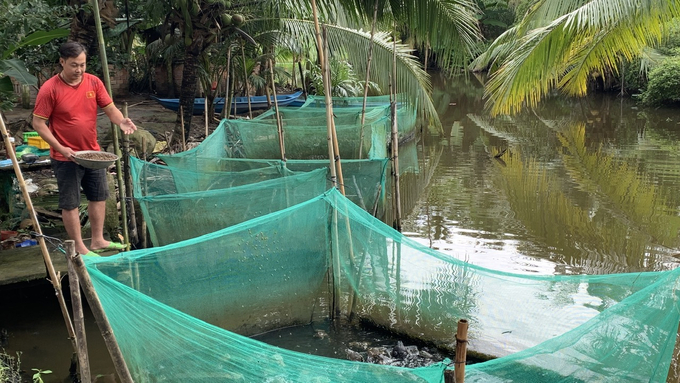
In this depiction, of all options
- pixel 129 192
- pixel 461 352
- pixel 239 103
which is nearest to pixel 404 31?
pixel 129 192

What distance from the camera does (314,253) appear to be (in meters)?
4.31

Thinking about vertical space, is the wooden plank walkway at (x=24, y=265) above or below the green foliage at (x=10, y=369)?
above

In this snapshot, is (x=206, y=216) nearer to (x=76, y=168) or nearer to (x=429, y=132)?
(x=76, y=168)

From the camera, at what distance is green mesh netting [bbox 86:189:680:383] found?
8.66 ft

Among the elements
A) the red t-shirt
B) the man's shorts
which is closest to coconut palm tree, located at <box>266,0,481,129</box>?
the red t-shirt

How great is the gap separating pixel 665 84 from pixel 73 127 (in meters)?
17.0

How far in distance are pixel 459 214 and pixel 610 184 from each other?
2.94m

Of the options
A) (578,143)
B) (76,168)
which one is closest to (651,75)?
(578,143)

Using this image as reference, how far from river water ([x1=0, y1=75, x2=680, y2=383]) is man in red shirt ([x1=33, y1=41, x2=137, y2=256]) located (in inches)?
38.8

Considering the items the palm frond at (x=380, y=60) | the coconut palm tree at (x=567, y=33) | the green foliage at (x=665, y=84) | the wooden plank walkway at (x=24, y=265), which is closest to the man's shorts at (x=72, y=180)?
the wooden plank walkway at (x=24, y=265)

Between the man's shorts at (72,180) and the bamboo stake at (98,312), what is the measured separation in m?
1.41

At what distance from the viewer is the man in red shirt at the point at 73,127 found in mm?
3584

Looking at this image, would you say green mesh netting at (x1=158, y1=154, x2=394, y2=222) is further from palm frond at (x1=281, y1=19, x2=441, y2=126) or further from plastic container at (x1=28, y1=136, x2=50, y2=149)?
palm frond at (x1=281, y1=19, x2=441, y2=126)

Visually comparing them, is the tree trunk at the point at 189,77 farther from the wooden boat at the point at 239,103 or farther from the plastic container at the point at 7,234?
the wooden boat at the point at 239,103
